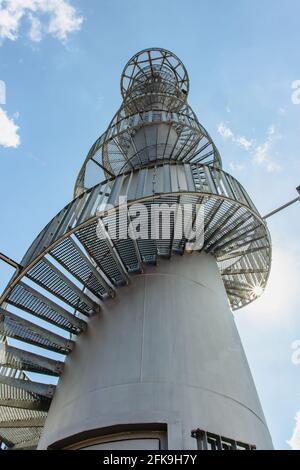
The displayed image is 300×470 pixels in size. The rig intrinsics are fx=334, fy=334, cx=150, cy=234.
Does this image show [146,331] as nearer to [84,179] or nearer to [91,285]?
[91,285]

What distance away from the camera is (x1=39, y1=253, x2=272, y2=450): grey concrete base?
4.20 m

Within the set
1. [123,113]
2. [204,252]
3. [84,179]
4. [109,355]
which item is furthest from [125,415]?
[123,113]

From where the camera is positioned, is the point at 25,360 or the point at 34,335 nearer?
the point at 25,360

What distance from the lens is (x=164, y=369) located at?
4617mm

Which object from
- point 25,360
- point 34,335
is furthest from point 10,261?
point 25,360

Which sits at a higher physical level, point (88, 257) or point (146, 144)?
point (146, 144)

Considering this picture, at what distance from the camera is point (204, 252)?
7266mm

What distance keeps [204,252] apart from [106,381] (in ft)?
11.6

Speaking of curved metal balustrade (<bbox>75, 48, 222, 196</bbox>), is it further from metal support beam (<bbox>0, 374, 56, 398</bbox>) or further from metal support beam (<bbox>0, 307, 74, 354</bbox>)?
metal support beam (<bbox>0, 374, 56, 398</bbox>)

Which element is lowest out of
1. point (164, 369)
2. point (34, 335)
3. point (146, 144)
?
point (164, 369)

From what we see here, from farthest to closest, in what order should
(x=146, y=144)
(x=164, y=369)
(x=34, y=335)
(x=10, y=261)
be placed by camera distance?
1. (x=146, y=144)
2. (x=34, y=335)
3. (x=10, y=261)
4. (x=164, y=369)

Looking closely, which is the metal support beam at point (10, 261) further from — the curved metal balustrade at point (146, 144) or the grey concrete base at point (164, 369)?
the curved metal balustrade at point (146, 144)

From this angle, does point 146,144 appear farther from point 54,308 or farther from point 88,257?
point 54,308

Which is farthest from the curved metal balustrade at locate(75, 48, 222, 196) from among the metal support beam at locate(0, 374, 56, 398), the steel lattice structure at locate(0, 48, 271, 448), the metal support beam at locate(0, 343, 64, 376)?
the metal support beam at locate(0, 374, 56, 398)
